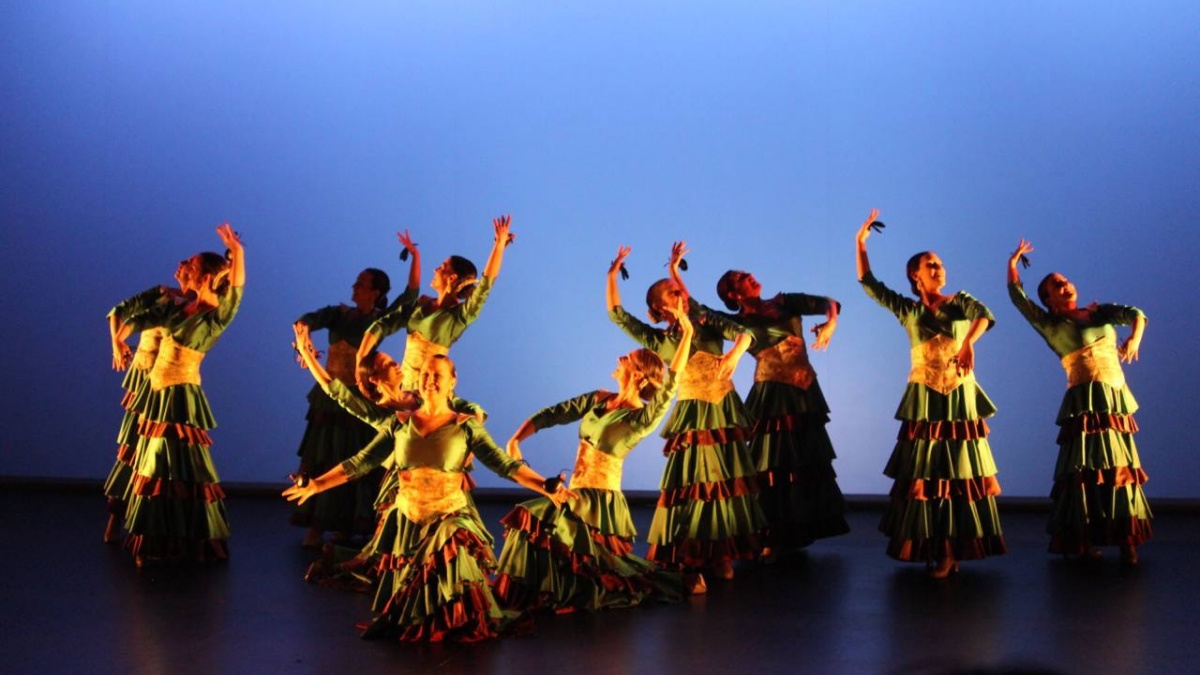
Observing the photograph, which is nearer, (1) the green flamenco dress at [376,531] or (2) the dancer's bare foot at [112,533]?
(1) the green flamenco dress at [376,531]

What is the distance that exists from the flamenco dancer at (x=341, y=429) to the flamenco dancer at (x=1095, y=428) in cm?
295

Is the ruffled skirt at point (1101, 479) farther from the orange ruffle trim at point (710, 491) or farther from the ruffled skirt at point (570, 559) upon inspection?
the ruffled skirt at point (570, 559)

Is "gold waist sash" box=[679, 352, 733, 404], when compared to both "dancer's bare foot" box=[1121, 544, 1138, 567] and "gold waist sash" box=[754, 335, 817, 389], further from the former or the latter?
"dancer's bare foot" box=[1121, 544, 1138, 567]

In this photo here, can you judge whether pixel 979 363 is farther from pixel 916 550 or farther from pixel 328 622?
pixel 328 622

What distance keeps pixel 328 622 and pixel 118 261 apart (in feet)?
14.1

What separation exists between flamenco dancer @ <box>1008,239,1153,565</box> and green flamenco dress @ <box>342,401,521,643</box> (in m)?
2.82

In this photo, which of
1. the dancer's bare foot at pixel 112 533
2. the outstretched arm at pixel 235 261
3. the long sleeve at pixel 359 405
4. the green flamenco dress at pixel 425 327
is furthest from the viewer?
the dancer's bare foot at pixel 112 533

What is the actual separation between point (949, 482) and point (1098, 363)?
95 centimetres

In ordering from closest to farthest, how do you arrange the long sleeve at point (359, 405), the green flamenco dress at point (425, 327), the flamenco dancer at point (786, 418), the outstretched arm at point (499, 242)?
the long sleeve at point (359, 405), the outstretched arm at point (499, 242), the green flamenco dress at point (425, 327), the flamenco dancer at point (786, 418)

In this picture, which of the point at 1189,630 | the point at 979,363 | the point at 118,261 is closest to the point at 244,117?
the point at 118,261

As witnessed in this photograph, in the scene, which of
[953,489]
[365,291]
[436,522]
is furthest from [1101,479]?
[365,291]

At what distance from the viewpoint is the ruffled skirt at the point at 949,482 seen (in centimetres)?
625

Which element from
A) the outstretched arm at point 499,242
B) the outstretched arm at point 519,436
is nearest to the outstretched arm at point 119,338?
the outstretched arm at point 499,242

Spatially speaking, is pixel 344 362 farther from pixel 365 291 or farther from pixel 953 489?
pixel 953 489
